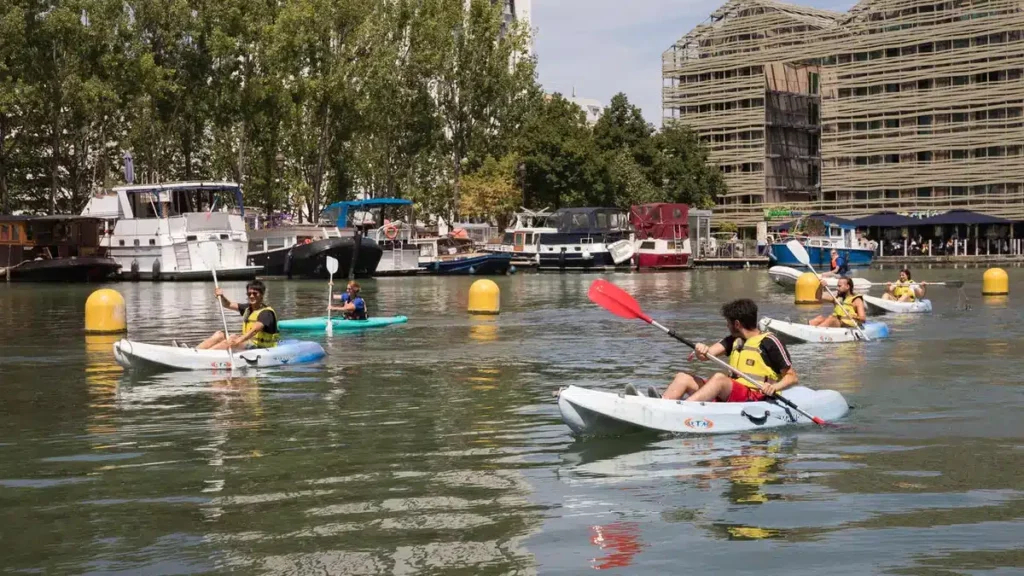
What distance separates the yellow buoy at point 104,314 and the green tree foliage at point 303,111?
3490 centimetres

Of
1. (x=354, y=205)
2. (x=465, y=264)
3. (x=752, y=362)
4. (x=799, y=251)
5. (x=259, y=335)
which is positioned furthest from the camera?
(x=354, y=205)

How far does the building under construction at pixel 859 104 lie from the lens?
98.9 metres

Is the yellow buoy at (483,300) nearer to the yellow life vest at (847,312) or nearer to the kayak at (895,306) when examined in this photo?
the kayak at (895,306)

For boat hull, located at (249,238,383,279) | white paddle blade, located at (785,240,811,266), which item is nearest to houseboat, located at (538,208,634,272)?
boat hull, located at (249,238,383,279)

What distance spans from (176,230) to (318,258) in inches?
263

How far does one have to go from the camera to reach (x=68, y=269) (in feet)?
197

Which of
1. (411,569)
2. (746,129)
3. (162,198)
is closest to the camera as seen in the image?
(411,569)

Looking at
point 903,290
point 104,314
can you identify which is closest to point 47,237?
point 104,314

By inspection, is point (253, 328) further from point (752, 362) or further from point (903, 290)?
point (903, 290)

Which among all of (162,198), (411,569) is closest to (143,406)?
(411,569)

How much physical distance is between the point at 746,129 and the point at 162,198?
63.1m

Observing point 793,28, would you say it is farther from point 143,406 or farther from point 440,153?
point 143,406

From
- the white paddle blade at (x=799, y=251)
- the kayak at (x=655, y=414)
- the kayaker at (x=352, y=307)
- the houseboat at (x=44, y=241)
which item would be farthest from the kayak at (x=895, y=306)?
the houseboat at (x=44, y=241)

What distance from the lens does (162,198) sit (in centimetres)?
6119
